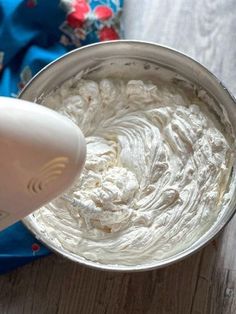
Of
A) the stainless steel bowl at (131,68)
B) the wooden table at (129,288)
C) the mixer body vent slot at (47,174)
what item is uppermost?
the stainless steel bowl at (131,68)

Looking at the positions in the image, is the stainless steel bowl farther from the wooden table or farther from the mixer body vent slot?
the mixer body vent slot

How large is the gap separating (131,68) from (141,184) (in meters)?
0.24

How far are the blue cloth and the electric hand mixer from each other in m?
0.42

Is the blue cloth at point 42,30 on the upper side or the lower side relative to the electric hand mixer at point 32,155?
upper

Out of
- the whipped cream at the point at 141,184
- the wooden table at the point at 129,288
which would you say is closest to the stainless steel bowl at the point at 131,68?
the whipped cream at the point at 141,184

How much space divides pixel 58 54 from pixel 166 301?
1.75 ft

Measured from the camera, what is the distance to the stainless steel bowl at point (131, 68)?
1055 mm

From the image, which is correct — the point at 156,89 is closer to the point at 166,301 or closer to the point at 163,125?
the point at 163,125

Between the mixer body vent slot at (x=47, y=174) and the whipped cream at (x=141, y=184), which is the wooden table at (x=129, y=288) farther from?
the mixer body vent slot at (x=47, y=174)

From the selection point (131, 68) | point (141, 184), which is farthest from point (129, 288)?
point (131, 68)

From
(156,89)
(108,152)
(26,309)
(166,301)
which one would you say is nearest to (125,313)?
(166,301)

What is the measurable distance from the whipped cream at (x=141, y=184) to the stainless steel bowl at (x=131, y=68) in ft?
0.11

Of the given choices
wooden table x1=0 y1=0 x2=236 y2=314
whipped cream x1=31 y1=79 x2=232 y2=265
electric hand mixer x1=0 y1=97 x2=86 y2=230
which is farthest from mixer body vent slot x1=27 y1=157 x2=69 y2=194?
wooden table x1=0 y1=0 x2=236 y2=314

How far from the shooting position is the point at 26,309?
1089 millimetres
